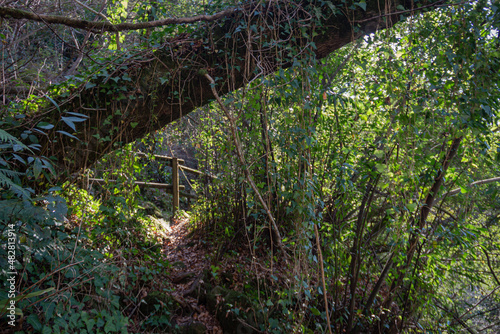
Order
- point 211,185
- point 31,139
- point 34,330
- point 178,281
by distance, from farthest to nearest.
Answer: point 211,185, point 178,281, point 31,139, point 34,330

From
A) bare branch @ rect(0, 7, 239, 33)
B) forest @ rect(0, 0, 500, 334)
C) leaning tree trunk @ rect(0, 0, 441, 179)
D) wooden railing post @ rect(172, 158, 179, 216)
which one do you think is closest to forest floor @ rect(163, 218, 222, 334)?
forest @ rect(0, 0, 500, 334)

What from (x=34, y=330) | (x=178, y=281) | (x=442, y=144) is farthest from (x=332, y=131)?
(x=34, y=330)

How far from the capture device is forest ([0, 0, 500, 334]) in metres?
2.15

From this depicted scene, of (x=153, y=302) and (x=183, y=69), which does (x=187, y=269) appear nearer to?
(x=153, y=302)

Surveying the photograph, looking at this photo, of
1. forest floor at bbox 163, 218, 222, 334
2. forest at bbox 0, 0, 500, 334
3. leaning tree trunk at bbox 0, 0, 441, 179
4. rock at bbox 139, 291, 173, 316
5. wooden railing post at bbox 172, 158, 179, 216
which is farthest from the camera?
wooden railing post at bbox 172, 158, 179, 216

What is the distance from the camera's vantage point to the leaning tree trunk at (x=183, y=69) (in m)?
2.57

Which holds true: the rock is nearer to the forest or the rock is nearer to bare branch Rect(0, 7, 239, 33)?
the forest

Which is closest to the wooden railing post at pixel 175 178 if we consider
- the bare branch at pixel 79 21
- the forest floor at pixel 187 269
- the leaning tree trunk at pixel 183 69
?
the forest floor at pixel 187 269

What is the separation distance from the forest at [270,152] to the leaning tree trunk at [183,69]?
0.02 metres

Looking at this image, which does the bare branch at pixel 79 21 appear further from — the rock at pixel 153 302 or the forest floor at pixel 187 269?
the forest floor at pixel 187 269

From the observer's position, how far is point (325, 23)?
8.72 ft

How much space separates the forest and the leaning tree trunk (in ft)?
0.05

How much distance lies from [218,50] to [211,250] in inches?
97.1

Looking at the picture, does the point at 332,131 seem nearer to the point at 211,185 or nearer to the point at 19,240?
the point at 211,185
